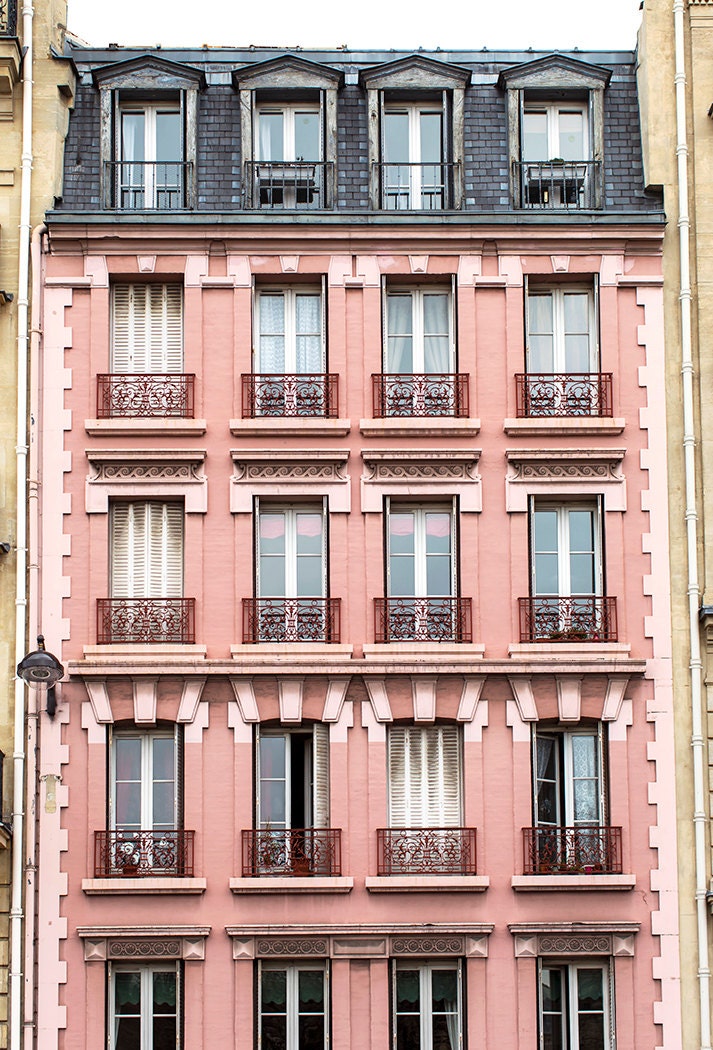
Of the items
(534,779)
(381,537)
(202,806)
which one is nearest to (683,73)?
(381,537)

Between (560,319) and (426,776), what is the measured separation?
7.76 meters

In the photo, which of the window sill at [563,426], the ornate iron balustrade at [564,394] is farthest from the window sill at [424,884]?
the ornate iron balustrade at [564,394]

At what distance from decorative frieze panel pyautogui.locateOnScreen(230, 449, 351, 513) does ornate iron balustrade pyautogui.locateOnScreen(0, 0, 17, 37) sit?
Result: 8.10 m

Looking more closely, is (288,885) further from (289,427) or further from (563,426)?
(563,426)

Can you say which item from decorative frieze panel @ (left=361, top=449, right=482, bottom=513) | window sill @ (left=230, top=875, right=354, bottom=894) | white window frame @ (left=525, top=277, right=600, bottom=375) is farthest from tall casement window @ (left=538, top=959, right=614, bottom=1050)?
white window frame @ (left=525, top=277, right=600, bottom=375)

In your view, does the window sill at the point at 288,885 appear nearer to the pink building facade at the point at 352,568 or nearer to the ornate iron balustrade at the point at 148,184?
the pink building facade at the point at 352,568

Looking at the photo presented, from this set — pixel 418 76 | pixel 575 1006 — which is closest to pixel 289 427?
pixel 418 76

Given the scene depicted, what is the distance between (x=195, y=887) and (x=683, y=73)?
15.3 metres

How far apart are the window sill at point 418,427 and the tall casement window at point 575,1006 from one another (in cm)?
824

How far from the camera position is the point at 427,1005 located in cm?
2866

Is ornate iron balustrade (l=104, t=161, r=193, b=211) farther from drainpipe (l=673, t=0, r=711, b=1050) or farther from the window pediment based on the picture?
drainpipe (l=673, t=0, r=711, b=1050)

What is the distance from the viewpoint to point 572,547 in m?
30.3

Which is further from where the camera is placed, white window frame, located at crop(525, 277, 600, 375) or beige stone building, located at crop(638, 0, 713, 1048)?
white window frame, located at crop(525, 277, 600, 375)

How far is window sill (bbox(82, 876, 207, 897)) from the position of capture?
28406mm
